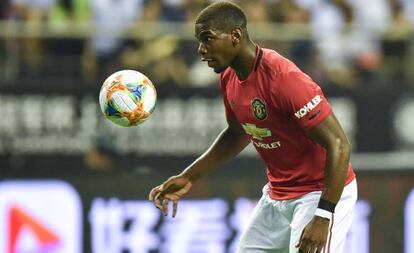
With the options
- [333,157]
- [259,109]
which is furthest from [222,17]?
[333,157]

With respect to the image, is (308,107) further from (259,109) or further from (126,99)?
(126,99)

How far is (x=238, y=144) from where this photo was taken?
6969 millimetres

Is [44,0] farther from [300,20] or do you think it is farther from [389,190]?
[389,190]

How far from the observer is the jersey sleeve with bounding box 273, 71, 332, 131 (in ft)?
19.5

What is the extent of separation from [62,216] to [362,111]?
5.44 meters

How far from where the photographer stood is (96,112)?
12.9 meters

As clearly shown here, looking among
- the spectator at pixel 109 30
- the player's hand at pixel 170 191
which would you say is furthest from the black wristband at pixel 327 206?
the spectator at pixel 109 30

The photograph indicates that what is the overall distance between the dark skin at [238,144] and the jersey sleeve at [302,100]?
0.16ft

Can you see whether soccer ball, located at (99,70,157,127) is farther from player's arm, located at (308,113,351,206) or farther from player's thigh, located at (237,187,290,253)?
player's arm, located at (308,113,351,206)

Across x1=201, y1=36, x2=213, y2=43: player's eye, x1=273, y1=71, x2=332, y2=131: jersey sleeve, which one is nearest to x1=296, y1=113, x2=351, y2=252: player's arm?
x1=273, y1=71, x2=332, y2=131: jersey sleeve

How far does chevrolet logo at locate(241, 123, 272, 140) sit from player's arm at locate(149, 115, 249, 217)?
38cm

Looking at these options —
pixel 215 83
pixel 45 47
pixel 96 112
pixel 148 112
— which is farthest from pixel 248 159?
pixel 148 112

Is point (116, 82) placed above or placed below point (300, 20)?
below

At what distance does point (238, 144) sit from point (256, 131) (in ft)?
1.99
